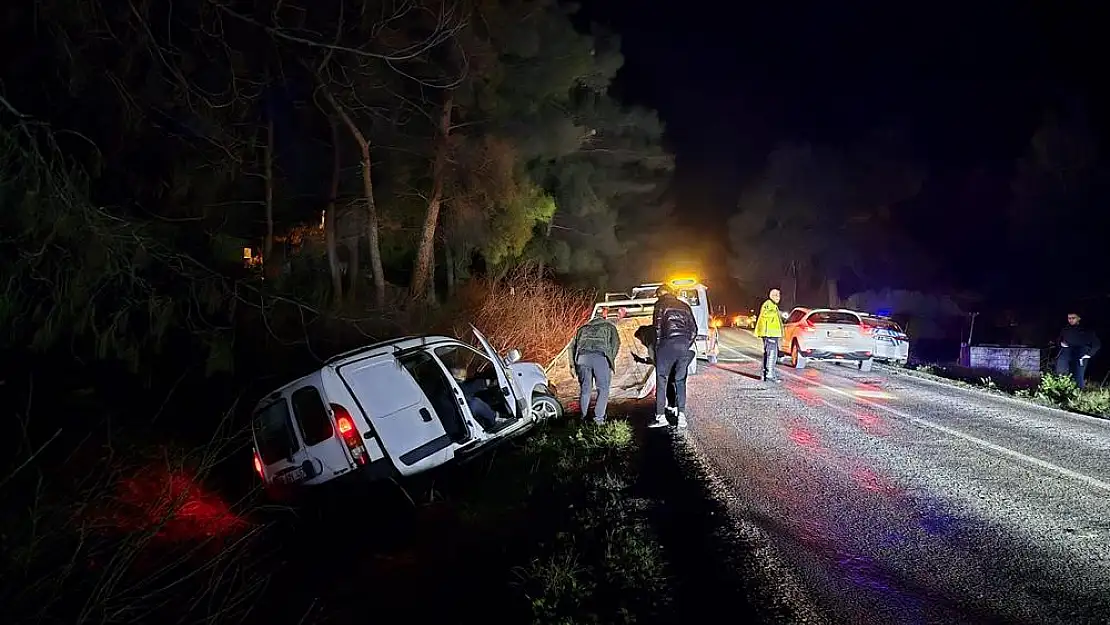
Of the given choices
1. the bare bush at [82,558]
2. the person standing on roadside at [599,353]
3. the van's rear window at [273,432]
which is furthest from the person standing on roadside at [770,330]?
the bare bush at [82,558]

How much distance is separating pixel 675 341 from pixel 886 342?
34.1ft

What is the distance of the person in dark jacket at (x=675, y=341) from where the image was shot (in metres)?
9.82

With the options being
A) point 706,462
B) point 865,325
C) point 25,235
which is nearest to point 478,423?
point 706,462

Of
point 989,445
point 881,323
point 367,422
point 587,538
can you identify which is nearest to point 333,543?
point 367,422

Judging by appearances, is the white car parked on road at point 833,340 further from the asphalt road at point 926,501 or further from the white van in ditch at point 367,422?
the white van in ditch at point 367,422

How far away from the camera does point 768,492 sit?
6.85m

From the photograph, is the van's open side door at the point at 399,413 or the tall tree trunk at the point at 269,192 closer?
the van's open side door at the point at 399,413

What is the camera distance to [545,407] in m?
11.1

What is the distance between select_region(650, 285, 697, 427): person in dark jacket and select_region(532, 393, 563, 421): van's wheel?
5.91 ft

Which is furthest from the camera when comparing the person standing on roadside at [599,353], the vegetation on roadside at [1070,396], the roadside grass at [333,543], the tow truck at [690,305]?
the tow truck at [690,305]

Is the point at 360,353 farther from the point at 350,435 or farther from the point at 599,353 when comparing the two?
the point at 599,353

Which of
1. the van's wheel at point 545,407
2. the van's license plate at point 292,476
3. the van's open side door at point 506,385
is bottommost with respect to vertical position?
the van's license plate at point 292,476

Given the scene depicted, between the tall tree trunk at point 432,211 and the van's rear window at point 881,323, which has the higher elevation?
the tall tree trunk at point 432,211

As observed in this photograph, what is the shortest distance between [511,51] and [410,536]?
660 inches
